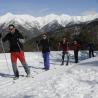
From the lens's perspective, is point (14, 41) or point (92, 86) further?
point (14, 41)

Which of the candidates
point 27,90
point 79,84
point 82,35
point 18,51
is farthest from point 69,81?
point 82,35

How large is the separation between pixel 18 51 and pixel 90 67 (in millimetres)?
3940

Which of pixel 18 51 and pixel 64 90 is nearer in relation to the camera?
pixel 64 90

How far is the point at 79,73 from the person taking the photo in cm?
1118

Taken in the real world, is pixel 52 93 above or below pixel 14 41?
below

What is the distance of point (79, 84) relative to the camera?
388 inches

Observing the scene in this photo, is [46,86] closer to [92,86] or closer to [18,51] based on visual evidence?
[92,86]

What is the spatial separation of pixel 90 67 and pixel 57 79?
1562mm

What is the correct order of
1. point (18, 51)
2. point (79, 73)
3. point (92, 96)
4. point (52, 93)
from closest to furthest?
point (92, 96)
point (52, 93)
point (79, 73)
point (18, 51)

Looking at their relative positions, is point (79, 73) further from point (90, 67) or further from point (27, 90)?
point (27, 90)

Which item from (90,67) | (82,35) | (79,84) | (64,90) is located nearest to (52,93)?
(64,90)

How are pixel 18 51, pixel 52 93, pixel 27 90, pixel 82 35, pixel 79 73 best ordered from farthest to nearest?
pixel 82 35, pixel 18 51, pixel 79 73, pixel 27 90, pixel 52 93

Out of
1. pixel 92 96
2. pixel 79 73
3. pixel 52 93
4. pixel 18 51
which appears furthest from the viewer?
pixel 18 51

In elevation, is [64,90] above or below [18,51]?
below
